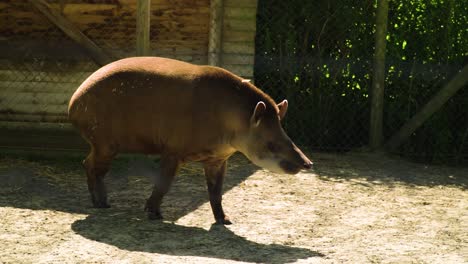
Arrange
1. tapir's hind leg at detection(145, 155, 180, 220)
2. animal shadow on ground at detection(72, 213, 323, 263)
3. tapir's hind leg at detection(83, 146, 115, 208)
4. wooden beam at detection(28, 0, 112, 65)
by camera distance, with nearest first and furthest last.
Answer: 1. animal shadow on ground at detection(72, 213, 323, 263)
2. tapir's hind leg at detection(145, 155, 180, 220)
3. tapir's hind leg at detection(83, 146, 115, 208)
4. wooden beam at detection(28, 0, 112, 65)

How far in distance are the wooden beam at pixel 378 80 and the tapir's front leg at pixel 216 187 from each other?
12.7 feet

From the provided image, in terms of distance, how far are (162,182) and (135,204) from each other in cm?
82

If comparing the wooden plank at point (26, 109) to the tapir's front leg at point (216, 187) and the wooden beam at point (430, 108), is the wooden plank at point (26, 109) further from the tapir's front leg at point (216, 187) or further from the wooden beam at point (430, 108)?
the wooden beam at point (430, 108)

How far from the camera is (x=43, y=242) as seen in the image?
6.07 metres

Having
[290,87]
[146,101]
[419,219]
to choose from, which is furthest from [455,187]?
[146,101]

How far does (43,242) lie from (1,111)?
456 centimetres

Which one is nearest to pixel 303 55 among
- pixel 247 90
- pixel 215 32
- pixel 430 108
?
pixel 215 32

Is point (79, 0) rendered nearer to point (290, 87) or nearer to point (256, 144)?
point (290, 87)

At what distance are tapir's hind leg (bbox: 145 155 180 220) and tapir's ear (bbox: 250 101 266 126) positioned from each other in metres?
0.74

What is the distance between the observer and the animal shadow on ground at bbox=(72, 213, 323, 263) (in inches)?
234

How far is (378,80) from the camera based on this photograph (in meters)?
10.4

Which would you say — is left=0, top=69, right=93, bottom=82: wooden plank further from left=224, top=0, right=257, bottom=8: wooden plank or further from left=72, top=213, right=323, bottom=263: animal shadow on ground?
left=72, top=213, right=323, bottom=263: animal shadow on ground

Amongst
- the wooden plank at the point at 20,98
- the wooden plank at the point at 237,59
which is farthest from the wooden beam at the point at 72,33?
the wooden plank at the point at 237,59

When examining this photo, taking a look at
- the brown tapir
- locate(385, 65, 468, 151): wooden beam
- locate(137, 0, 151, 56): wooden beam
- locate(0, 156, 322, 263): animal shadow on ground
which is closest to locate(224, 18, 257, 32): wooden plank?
locate(137, 0, 151, 56): wooden beam
